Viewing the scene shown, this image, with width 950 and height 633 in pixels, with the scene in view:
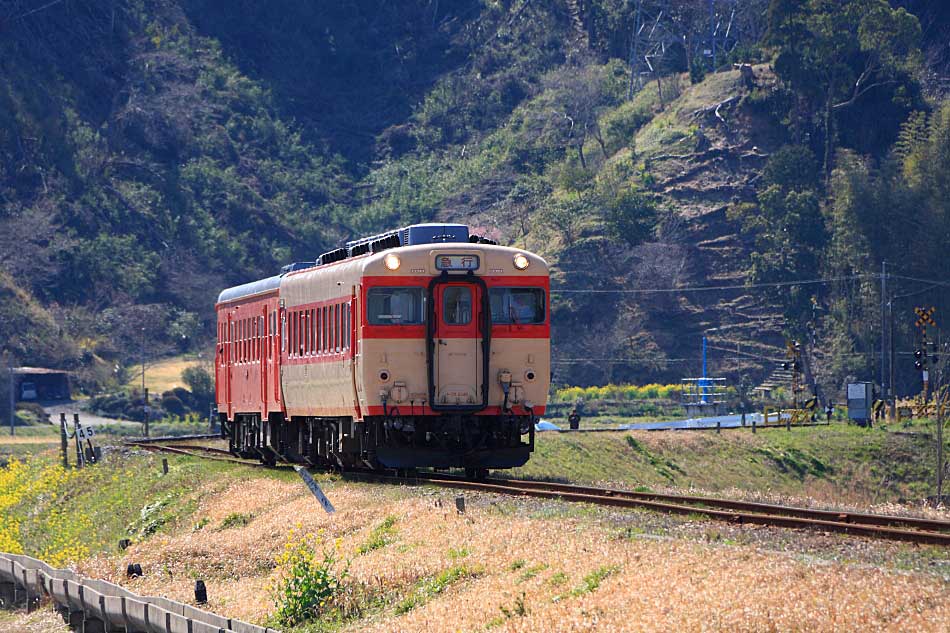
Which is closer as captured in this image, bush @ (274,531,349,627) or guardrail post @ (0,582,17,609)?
bush @ (274,531,349,627)

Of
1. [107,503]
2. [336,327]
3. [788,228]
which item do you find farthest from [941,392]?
A: [336,327]

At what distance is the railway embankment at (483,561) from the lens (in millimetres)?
13375

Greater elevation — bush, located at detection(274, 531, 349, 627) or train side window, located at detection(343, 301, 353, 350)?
Answer: train side window, located at detection(343, 301, 353, 350)

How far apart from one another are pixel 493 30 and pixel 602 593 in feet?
455

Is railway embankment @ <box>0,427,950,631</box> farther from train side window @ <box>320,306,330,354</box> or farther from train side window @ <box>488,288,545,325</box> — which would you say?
train side window @ <box>488,288,545,325</box>

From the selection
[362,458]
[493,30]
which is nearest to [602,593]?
[362,458]

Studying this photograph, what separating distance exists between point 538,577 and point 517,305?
34.9 feet

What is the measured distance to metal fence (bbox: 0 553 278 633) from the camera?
16.7 metres

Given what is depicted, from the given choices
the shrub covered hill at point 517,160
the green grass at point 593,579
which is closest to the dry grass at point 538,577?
the green grass at point 593,579

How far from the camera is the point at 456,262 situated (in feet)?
85.0

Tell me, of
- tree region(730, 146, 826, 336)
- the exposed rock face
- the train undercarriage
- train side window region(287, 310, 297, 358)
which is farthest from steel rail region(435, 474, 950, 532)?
tree region(730, 146, 826, 336)

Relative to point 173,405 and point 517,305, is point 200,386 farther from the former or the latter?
point 517,305

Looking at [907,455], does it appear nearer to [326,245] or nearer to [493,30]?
[326,245]

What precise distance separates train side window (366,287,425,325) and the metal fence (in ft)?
21.1
